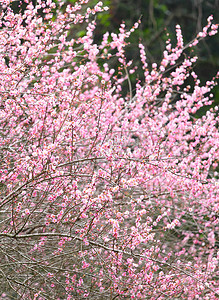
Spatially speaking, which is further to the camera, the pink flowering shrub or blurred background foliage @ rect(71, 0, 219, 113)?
blurred background foliage @ rect(71, 0, 219, 113)

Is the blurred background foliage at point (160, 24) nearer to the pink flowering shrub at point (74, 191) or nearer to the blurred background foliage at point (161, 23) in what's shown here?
the blurred background foliage at point (161, 23)

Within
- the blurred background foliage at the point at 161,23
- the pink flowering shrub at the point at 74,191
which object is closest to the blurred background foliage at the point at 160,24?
the blurred background foliage at the point at 161,23

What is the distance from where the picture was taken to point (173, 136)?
15.9 ft

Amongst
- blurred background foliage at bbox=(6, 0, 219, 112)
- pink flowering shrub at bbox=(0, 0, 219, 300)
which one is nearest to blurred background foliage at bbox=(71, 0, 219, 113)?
blurred background foliage at bbox=(6, 0, 219, 112)

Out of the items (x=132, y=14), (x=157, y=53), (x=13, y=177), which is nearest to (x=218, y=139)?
(x=13, y=177)

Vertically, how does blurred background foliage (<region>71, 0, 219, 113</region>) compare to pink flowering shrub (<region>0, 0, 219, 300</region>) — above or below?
above

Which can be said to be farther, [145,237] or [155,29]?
[155,29]

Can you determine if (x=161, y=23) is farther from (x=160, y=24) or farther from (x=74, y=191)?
(x=74, y=191)

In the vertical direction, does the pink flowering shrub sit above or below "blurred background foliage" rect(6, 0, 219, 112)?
below

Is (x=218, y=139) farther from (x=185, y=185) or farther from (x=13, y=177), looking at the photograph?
(x=13, y=177)

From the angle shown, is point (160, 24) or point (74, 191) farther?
point (160, 24)

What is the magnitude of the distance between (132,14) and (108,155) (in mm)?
8076

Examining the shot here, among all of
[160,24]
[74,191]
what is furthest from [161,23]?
[74,191]

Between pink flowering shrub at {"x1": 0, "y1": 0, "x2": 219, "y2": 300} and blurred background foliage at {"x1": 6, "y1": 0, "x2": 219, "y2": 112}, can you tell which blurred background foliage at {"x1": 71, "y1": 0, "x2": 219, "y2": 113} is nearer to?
blurred background foliage at {"x1": 6, "y1": 0, "x2": 219, "y2": 112}
